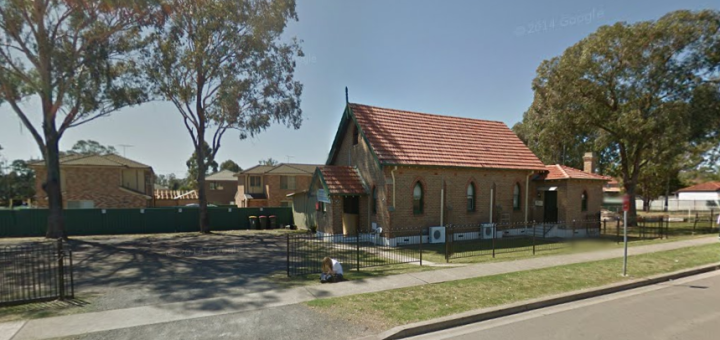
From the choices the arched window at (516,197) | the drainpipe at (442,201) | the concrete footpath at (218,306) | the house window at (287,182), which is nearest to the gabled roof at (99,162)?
the house window at (287,182)

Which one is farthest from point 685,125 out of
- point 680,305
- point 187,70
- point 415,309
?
point 187,70

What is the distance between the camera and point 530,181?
68.6 ft

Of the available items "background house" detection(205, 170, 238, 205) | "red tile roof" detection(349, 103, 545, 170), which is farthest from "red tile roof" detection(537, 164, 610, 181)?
"background house" detection(205, 170, 238, 205)

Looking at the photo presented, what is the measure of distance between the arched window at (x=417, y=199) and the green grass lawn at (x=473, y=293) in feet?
24.6

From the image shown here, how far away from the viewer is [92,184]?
28.9 metres

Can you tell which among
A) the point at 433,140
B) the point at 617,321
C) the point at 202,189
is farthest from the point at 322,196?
the point at 617,321

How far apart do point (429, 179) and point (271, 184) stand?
81.7ft

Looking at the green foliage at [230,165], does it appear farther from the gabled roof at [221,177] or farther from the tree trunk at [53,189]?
the tree trunk at [53,189]

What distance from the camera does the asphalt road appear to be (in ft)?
19.4

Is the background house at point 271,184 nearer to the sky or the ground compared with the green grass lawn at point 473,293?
nearer to the sky

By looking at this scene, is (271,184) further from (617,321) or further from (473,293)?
(617,321)

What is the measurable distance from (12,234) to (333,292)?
2371 cm

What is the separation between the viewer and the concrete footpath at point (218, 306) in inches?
235

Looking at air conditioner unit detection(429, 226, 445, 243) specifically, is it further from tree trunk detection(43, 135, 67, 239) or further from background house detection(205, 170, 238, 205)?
background house detection(205, 170, 238, 205)
